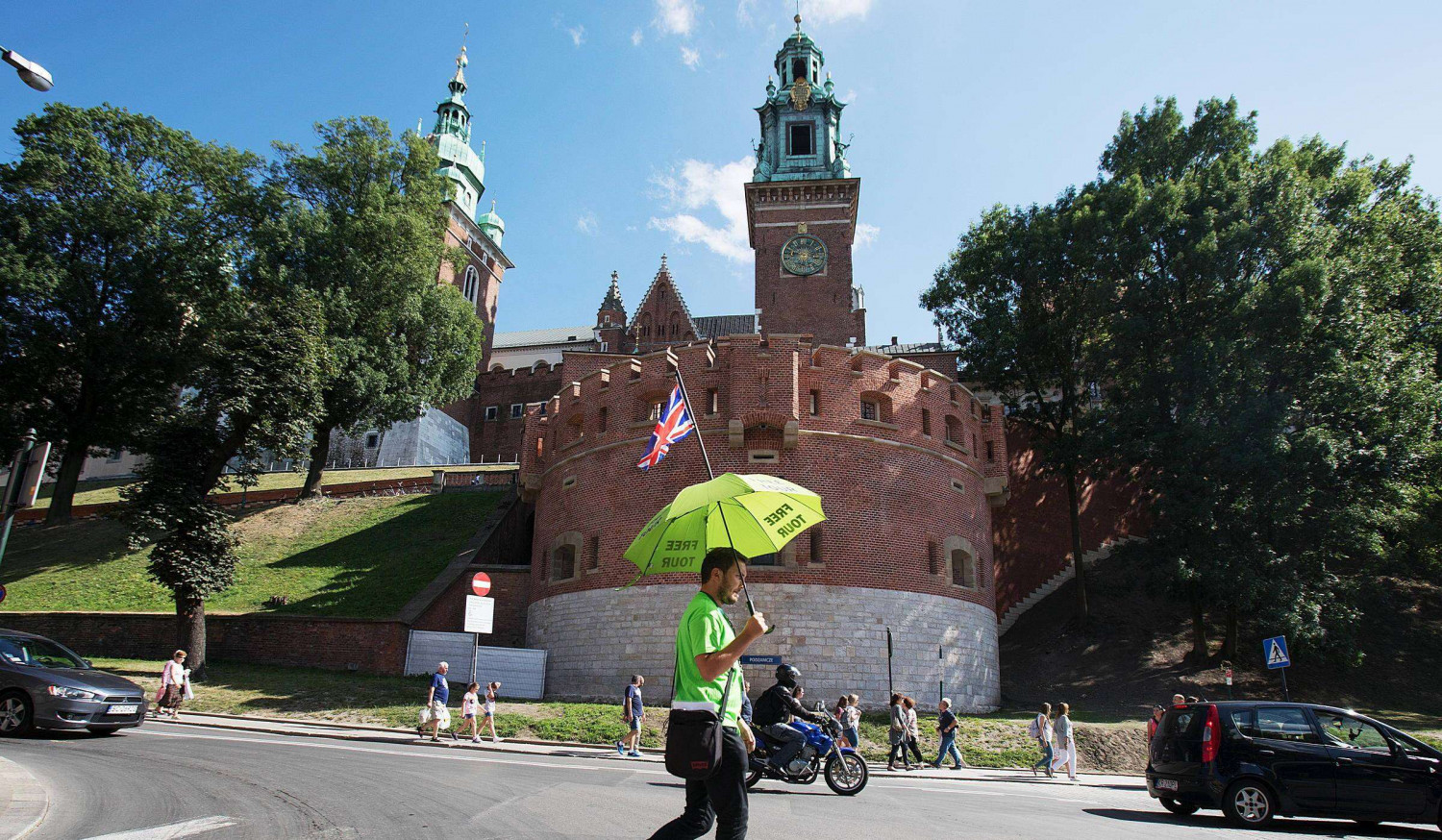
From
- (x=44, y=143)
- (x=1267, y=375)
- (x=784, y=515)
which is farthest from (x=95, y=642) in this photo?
(x=1267, y=375)

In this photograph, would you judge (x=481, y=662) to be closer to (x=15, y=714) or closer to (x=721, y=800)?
(x=15, y=714)

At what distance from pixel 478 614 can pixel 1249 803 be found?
13.3m

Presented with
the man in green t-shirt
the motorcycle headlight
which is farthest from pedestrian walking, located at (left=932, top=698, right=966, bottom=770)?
the motorcycle headlight

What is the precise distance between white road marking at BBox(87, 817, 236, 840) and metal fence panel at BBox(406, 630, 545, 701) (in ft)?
49.6

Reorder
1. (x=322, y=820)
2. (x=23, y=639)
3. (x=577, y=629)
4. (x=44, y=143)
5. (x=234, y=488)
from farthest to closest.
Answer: (x=234, y=488) < (x=44, y=143) < (x=577, y=629) < (x=23, y=639) < (x=322, y=820)

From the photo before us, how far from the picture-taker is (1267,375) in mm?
24406

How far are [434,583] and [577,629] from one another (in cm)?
543

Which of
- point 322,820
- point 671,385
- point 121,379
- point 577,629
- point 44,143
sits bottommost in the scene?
point 322,820

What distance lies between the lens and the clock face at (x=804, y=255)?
46.1 metres

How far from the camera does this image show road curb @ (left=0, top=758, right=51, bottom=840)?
20.6 ft

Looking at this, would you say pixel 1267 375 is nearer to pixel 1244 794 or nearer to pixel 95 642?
pixel 1244 794

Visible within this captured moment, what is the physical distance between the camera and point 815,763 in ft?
37.0

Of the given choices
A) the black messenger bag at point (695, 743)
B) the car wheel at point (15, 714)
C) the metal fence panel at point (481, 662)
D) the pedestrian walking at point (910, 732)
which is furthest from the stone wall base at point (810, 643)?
the black messenger bag at point (695, 743)

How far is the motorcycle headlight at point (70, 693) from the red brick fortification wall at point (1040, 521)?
28732 millimetres
